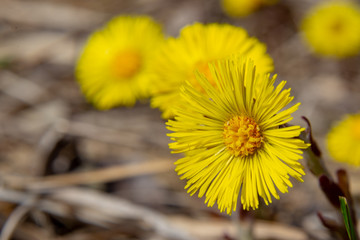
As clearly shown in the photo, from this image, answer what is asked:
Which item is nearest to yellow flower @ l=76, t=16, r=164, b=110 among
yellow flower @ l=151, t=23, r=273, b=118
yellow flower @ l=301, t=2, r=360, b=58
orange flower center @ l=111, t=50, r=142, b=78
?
orange flower center @ l=111, t=50, r=142, b=78

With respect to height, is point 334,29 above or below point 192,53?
above

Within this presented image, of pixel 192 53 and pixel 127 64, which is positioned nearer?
pixel 192 53

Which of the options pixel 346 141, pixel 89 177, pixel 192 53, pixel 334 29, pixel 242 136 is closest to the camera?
pixel 242 136

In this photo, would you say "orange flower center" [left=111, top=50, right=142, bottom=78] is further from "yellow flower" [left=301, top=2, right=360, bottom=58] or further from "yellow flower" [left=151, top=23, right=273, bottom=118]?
"yellow flower" [left=301, top=2, right=360, bottom=58]

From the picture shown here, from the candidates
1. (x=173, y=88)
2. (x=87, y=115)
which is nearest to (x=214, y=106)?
(x=173, y=88)

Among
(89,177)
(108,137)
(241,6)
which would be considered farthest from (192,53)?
(241,6)

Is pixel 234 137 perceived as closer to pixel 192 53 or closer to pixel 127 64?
pixel 192 53

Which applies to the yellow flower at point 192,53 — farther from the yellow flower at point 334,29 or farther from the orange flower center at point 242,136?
the yellow flower at point 334,29
